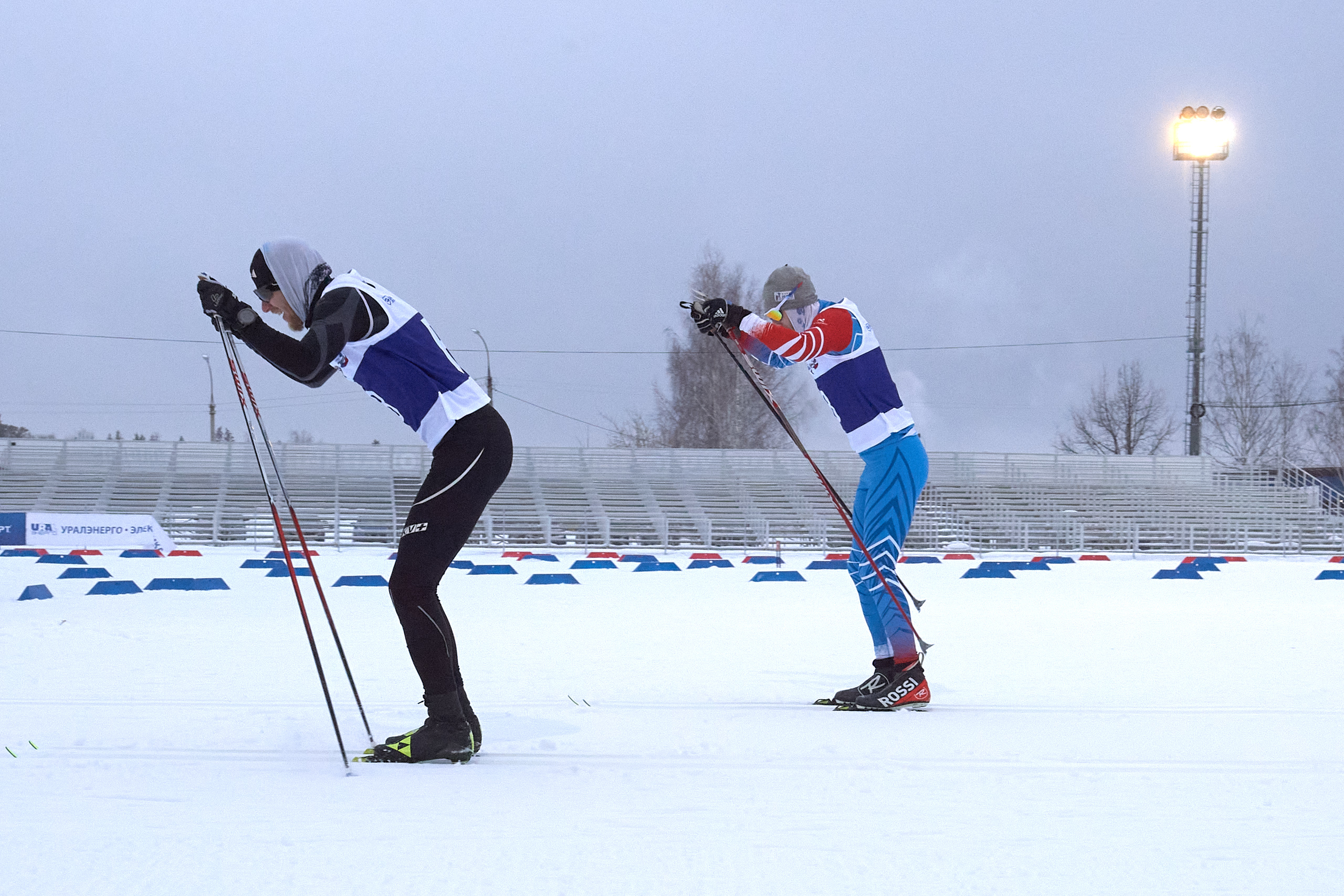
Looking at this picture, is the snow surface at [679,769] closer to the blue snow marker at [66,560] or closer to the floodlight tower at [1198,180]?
the blue snow marker at [66,560]

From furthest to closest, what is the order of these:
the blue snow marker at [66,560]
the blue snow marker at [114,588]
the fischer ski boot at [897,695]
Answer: the blue snow marker at [66,560]
the blue snow marker at [114,588]
the fischer ski boot at [897,695]

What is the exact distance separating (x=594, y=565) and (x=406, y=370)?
1230 centimetres

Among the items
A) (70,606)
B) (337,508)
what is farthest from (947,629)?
(337,508)

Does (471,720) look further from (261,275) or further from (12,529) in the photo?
(12,529)

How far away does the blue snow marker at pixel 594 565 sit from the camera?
15266mm

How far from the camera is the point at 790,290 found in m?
4.94

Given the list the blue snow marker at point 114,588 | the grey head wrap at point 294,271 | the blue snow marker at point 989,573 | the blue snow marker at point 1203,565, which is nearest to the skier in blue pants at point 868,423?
the grey head wrap at point 294,271

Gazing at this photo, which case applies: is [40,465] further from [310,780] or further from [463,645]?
[310,780]

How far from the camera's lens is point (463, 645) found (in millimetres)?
6281

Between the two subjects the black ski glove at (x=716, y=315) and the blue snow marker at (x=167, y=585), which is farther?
the blue snow marker at (x=167, y=585)

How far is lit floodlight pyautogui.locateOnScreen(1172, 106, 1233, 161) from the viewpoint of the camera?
3055 centimetres

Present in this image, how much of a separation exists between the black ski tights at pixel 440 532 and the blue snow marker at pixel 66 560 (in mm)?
11388

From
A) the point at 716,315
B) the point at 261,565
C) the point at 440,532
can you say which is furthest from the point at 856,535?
the point at 261,565

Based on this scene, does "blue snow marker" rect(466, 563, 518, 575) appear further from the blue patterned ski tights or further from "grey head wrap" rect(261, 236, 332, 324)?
"grey head wrap" rect(261, 236, 332, 324)
